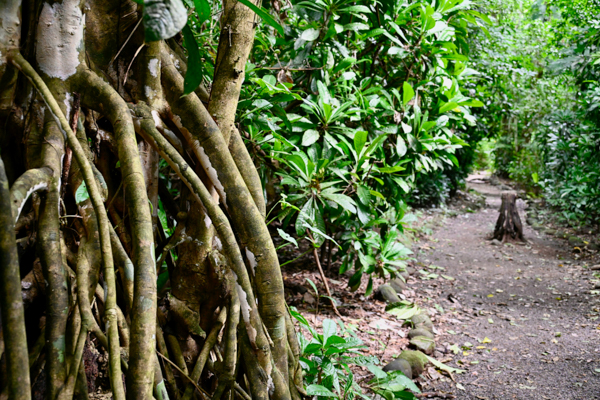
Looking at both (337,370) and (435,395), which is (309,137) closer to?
(337,370)

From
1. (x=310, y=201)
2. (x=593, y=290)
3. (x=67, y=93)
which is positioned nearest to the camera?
(x=67, y=93)

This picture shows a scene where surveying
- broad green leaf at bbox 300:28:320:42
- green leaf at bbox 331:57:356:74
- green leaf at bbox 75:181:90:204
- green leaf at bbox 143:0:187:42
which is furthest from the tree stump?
green leaf at bbox 143:0:187:42

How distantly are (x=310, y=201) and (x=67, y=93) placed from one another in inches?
62.4

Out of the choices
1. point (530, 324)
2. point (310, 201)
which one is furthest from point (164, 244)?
point (530, 324)

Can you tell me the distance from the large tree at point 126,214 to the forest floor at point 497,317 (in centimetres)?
140

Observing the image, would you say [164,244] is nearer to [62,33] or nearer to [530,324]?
[62,33]

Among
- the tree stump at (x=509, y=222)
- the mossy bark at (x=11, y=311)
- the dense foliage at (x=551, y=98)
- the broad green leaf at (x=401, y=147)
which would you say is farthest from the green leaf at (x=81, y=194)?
the tree stump at (x=509, y=222)

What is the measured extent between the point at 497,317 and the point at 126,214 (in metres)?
3.55

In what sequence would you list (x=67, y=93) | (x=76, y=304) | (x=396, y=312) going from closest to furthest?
(x=76, y=304) → (x=67, y=93) → (x=396, y=312)

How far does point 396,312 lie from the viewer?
368 cm

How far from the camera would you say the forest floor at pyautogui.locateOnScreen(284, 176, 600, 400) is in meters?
2.73

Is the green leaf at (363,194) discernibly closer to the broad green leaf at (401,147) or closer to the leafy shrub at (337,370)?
the broad green leaf at (401,147)

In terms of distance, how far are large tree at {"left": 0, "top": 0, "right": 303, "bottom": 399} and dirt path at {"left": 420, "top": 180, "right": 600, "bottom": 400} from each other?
1.76m

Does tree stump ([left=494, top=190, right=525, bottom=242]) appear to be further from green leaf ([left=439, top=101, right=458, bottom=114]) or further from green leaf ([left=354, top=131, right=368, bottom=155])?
green leaf ([left=354, top=131, right=368, bottom=155])
